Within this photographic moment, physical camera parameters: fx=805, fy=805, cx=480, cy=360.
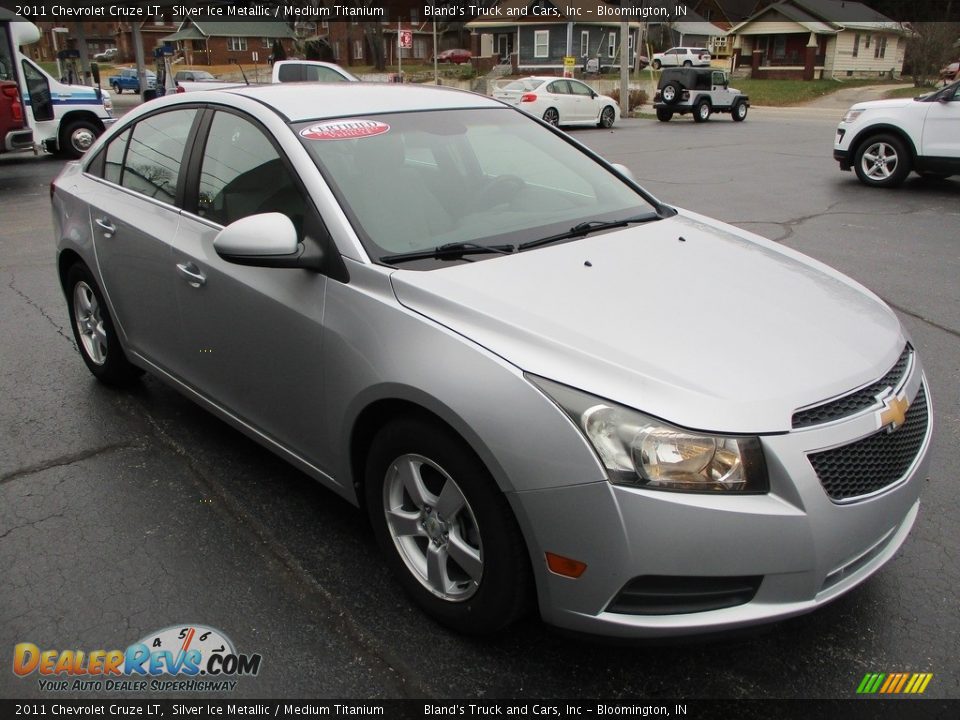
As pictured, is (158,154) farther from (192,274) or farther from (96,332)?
(96,332)

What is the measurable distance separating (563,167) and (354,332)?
159cm

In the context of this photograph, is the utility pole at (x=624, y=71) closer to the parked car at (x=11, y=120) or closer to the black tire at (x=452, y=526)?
the parked car at (x=11, y=120)

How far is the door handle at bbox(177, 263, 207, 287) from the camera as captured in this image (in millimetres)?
→ 3359

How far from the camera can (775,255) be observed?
3.36 metres

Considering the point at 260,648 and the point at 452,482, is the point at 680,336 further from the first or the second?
the point at 260,648

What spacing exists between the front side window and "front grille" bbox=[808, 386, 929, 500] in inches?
77.9

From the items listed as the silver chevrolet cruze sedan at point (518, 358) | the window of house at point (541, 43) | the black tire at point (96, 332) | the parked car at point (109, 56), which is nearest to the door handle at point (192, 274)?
the silver chevrolet cruze sedan at point (518, 358)

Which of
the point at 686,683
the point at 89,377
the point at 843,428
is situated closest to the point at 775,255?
the point at 843,428

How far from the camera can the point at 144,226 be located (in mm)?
3777

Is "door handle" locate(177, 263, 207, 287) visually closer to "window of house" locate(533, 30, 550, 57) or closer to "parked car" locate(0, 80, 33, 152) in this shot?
"parked car" locate(0, 80, 33, 152)

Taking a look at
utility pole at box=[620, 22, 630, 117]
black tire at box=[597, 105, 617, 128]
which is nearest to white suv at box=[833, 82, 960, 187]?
black tire at box=[597, 105, 617, 128]

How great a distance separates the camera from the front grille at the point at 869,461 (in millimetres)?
2168

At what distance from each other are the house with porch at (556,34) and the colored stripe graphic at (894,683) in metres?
57.5

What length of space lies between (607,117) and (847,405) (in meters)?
24.1
